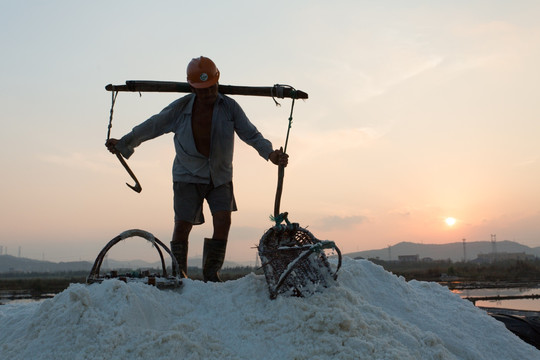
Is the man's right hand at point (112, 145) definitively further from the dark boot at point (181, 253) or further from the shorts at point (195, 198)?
the dark boot at point (181, 253)

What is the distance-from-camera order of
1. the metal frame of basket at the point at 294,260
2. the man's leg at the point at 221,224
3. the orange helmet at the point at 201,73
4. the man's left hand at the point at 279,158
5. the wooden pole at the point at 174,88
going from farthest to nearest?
the wooden pole at the point at 174,88, the man's leg at the point at 221,224, the orange helmet at the point at 201,73, the man's left hand at the point at 279,158, the metal frame of basket at the point at 294,260

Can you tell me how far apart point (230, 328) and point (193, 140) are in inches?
63.0

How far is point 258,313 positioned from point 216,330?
0.81ft

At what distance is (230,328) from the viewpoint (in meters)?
2.28

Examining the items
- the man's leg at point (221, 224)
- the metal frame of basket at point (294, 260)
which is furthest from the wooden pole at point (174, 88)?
the metal frame of basket at point (294, 260)

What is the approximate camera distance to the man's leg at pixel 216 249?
11.0ft

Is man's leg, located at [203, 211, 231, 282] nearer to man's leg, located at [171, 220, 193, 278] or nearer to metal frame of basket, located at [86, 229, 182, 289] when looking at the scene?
man's leg, located at [171, 220, 193, 278]

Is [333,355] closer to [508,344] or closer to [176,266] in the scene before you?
[176,266]

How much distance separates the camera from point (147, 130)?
348 centimetres

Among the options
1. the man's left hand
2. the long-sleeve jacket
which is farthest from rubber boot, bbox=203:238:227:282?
the man's left hand

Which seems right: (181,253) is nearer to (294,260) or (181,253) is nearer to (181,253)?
(181,253)

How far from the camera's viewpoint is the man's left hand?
310 centimetres

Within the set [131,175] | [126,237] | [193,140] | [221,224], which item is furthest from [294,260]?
[131,175]

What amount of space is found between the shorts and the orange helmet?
2.55 ft
